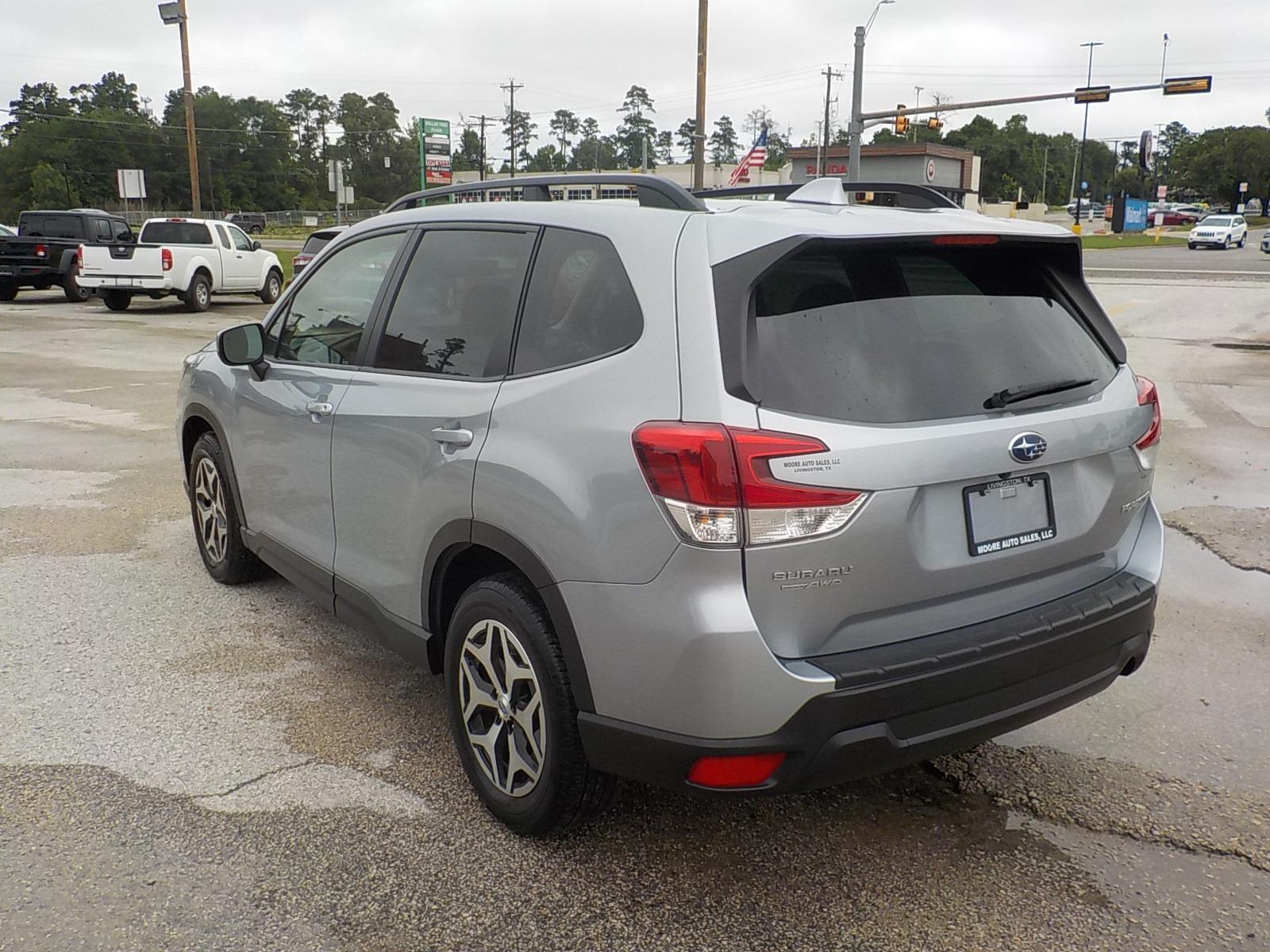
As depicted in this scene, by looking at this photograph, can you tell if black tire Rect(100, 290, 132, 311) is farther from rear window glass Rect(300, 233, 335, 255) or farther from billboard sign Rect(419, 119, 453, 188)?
billboard sign Rect(419, 119, 453, 188)

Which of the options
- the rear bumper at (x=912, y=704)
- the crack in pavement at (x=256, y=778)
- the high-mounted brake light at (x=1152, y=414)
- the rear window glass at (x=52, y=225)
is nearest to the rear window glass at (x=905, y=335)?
the high-mounted brake light at (x=1152, y=414)

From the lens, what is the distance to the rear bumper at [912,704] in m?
2.57

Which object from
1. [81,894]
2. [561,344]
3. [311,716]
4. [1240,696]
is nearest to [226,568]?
[311,716]

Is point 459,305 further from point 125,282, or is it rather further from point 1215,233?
point 1215,233

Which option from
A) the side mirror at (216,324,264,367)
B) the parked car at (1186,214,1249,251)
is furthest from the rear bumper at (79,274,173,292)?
the parked car at (1186,214,1249,251)

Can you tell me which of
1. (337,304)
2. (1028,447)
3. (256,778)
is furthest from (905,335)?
(256,778)

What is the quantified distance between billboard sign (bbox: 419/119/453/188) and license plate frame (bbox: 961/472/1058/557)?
61.5 metres

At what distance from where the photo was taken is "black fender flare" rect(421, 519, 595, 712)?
2.79m

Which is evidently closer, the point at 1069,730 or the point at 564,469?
the point at 564,469

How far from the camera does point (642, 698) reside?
2.66 meters

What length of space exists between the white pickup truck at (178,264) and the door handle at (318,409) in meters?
19.0

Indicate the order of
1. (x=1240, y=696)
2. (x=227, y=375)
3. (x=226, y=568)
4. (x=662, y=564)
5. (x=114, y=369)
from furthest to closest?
(x=114, y=369), (x=226, y=568), (x=227, y=375), (x=1240, y=696), (x=662, y=564)

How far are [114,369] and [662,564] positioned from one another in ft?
42.7

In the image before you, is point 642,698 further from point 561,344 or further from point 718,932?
point 561,344
